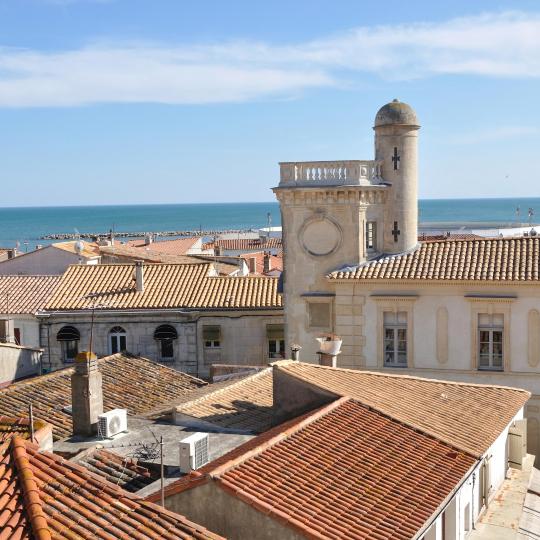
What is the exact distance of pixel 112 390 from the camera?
77.7 feet

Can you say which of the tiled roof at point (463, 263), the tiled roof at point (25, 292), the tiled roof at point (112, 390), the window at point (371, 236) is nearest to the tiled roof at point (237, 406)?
the tiled roof at point (112, 390)

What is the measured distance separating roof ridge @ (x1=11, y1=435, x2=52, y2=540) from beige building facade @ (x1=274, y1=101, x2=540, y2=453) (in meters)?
19.7

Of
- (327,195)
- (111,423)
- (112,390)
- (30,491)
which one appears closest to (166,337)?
(327,195)

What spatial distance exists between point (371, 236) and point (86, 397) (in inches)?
577

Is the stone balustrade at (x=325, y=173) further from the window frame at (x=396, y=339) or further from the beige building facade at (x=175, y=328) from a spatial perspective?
the beige building facade at (x=175, y=328)

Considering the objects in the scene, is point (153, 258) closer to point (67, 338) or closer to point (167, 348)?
point (67, 338)

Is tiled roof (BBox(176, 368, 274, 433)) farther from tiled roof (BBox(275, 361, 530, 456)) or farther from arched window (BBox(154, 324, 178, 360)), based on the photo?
arched window (BBox(154, 324, 178, 360))

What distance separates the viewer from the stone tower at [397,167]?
29.4 m

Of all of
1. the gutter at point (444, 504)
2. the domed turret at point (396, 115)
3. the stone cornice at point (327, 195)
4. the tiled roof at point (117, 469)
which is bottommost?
the tiled roof at point (117, 469)

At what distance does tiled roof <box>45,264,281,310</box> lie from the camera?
35.8 metres

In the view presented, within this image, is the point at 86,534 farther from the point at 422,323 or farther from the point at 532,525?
the point at 422,323

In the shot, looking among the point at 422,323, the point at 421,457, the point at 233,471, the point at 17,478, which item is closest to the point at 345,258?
the point at 422,323

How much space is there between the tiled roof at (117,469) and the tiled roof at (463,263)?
1372 cm

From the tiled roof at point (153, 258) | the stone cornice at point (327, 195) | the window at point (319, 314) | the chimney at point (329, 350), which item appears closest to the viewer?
the chimney at point (329, 350)
